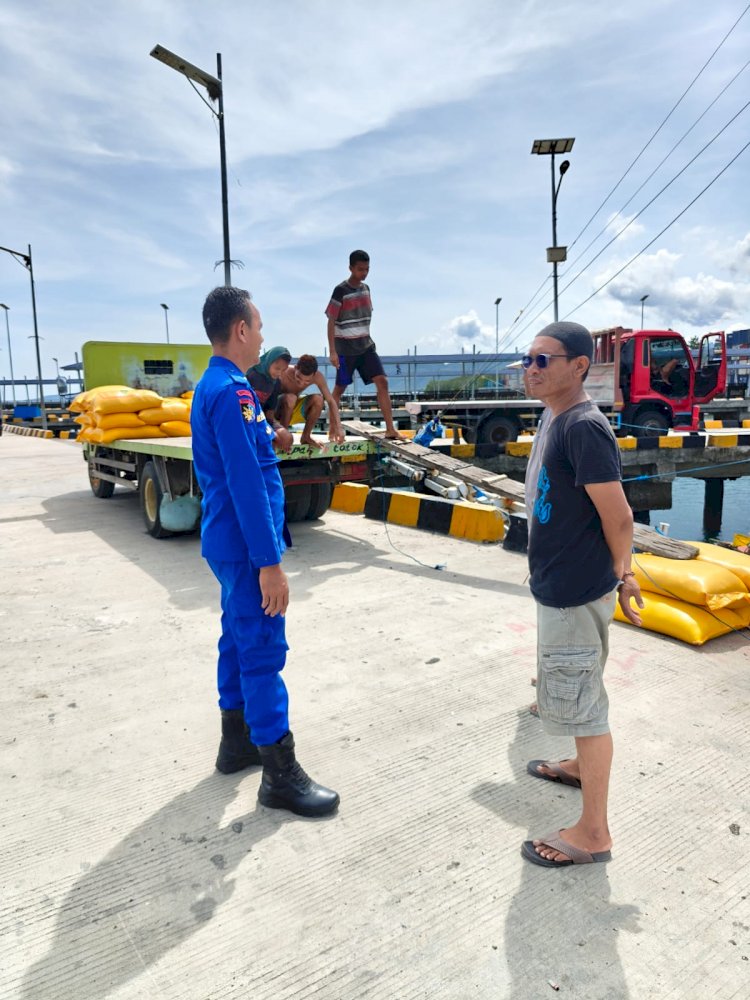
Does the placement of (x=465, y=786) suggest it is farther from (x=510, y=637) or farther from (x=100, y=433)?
(x=100, y=433)

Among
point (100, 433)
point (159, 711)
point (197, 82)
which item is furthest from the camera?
point (197, 82)

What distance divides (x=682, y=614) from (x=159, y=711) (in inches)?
117

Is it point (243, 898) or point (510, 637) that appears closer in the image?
point (243, 898)

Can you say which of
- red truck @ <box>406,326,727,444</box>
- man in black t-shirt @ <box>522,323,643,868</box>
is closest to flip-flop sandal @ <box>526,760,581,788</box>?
man in black t-shirt @ <box>522,323,643,868</box>

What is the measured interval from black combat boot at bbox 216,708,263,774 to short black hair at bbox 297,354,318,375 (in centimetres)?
370

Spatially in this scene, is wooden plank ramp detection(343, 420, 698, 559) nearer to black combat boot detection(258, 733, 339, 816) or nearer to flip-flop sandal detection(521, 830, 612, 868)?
flip-flop sandal detection(521, 830, 612, 868)

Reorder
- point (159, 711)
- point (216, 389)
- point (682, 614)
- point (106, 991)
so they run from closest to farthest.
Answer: point (106, 991)
point (216, 389)
point (159, 711)
point (682, 614)

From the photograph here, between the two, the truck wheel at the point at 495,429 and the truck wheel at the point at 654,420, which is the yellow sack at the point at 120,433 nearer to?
the truck wheel at the point at 495,429

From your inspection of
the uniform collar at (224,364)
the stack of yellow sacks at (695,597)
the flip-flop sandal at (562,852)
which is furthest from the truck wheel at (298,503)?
the flip-flop sandal at (562,852)

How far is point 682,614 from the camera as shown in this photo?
149 inches

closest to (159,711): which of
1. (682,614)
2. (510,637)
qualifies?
(510,637)

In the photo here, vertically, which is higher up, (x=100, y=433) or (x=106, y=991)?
(x=100, y=433)

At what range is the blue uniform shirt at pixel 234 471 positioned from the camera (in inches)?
84.3

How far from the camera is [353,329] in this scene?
21.7ft
